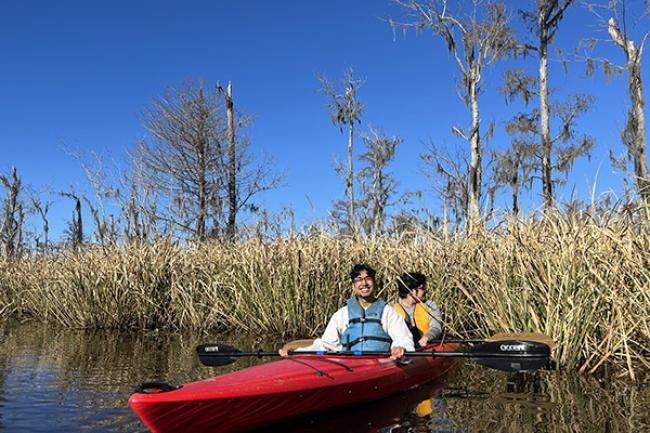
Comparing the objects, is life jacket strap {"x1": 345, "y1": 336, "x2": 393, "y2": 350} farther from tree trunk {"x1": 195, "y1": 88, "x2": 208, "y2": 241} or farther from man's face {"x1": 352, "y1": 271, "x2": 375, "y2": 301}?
tree trunk {"x1": 195, "y1": 88, "x2": 208, "y2": 241}

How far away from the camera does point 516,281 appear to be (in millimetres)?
6148

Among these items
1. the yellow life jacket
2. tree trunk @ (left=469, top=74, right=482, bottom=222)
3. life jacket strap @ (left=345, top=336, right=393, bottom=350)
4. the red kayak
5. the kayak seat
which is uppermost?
tree trunk @ (left=469, top=74, right=482, bottom=222)

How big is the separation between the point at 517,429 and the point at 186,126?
23724 mm

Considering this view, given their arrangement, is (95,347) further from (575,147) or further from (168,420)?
(575,147)

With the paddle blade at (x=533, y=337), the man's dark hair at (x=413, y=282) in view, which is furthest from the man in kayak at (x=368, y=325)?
the man's dark hair at (x=413, y=282)

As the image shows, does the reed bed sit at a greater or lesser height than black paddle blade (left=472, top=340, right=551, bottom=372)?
greater

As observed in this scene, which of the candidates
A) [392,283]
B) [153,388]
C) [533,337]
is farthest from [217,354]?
[392,283]

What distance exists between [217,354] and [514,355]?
2788 millimetres

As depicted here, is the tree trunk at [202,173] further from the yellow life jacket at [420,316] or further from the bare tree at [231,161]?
the yellow life jacket at [420,316]

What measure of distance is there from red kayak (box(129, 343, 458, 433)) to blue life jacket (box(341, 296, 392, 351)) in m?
0.32

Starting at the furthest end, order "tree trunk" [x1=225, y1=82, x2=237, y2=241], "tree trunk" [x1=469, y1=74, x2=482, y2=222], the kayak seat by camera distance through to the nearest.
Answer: "tree trunk" [x1=225, y1=82, x2=237, y2=241]
"tree trunk" [x1=469, y1=74, x2=482, y2=222]
the kayak seat

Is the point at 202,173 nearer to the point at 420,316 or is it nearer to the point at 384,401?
the point at 420,316

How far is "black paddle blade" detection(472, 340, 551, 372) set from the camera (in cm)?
463

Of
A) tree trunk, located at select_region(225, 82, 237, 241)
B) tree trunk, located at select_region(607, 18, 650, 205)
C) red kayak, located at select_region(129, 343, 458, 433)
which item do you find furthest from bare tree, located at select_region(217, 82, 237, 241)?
red kayak, located at select_region(129, 343, 458, 433)
